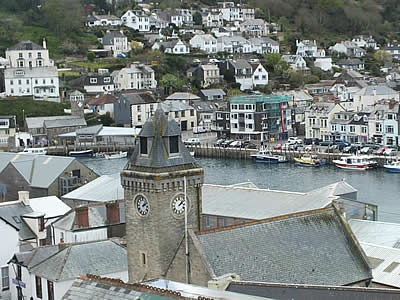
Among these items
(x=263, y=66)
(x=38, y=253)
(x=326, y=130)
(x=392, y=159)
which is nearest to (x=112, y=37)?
(x=263, y=66)

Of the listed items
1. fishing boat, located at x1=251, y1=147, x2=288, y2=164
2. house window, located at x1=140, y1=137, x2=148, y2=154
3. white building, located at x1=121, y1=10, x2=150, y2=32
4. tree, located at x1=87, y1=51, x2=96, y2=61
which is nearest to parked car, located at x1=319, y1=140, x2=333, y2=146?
fishing boat, located at x1=251, y1=147, x2=288, y2=164

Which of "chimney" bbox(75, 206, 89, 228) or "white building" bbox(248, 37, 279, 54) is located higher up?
"white building" bbox(248, 37, 279, 54)

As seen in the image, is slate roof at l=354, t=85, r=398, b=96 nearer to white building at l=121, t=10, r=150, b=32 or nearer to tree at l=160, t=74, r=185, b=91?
tree at l=160, t=74, r=185, b=91

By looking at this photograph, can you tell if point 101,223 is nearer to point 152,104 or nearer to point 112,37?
point 152,104

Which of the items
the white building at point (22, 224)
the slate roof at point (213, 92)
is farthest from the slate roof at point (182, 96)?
the white building at point (22, 224)

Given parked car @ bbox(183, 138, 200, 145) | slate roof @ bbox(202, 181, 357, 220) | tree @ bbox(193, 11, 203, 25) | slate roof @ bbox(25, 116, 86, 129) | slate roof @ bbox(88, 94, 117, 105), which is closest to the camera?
slate roof @ bbox(202, 181, 357, 220)

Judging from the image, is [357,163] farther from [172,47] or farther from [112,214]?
[172,47]

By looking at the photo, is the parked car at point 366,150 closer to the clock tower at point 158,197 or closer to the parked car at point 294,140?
the parked car at point 294,140
